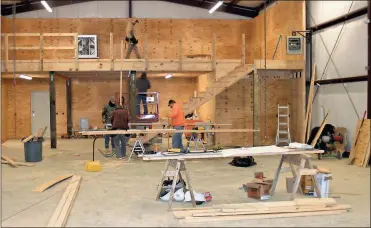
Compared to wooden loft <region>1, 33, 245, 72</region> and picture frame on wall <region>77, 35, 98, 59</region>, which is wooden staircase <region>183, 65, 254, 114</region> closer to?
wooden loft <region>1, 33, 245, 72</region>

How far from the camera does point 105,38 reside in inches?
870

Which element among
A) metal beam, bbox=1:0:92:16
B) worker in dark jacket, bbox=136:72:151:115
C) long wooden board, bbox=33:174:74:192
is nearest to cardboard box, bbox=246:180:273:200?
long wooden board, bbox=33:174:74:192

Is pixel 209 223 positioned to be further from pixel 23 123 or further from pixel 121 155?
A: pixel 23 123

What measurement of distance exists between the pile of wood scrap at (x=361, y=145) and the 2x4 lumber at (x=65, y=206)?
7.50 meters

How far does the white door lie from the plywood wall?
1.95m

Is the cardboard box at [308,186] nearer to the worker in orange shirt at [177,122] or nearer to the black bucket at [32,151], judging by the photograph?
the worker in orange shirt at [177,122]

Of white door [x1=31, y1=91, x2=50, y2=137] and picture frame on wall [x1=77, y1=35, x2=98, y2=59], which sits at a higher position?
picture frame on wall [x1=77, y1=35, x2=98, y2=59]

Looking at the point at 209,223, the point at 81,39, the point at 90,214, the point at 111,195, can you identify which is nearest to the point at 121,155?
the point at 111,195

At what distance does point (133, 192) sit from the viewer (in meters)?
8.74

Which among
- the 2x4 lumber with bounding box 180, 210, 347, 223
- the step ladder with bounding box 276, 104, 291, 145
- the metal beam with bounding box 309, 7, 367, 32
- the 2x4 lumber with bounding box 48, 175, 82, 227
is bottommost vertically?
the 2x4 lumber with bounding box 180, 210, 347, 223

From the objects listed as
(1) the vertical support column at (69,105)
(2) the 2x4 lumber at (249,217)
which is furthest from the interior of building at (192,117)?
(1) the vertical support column at (69,105)

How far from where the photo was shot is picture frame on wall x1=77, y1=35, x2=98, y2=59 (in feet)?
69.3

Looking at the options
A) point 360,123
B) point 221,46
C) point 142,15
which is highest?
point 142,15

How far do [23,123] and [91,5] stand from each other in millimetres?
6833
